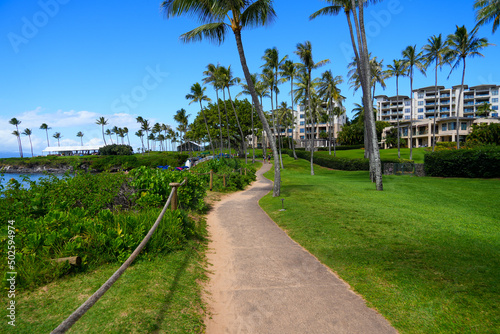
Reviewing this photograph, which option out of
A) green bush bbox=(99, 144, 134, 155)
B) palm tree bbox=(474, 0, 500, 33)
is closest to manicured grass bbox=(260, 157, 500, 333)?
palm tree bbox=(474, 0, 500, 33)

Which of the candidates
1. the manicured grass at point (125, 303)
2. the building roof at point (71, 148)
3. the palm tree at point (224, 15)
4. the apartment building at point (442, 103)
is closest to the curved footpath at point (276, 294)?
the manicured grass at point (125, 303)

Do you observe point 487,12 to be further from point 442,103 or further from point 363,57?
point 442,103

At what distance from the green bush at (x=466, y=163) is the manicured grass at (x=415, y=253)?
11473mm

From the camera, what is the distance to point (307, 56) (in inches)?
1270

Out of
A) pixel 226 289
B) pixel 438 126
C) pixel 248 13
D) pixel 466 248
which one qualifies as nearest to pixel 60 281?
pixel 226 289

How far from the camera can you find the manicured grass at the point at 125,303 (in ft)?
12.0

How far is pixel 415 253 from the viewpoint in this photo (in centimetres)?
652

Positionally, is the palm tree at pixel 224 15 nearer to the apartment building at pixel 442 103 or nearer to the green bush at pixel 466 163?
the green bush at pixel 466 163

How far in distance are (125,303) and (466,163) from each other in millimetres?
27778

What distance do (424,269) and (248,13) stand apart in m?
15.0

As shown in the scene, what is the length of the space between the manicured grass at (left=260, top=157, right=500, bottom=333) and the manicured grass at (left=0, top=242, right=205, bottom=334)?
117 inches

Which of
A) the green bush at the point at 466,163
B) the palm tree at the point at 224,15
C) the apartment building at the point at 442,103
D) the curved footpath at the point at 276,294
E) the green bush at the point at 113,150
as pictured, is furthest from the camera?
the green bush at the point at 113,150

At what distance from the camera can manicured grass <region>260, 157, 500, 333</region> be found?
4199 mm

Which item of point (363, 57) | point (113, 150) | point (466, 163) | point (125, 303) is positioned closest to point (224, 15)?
point (363, 57)
